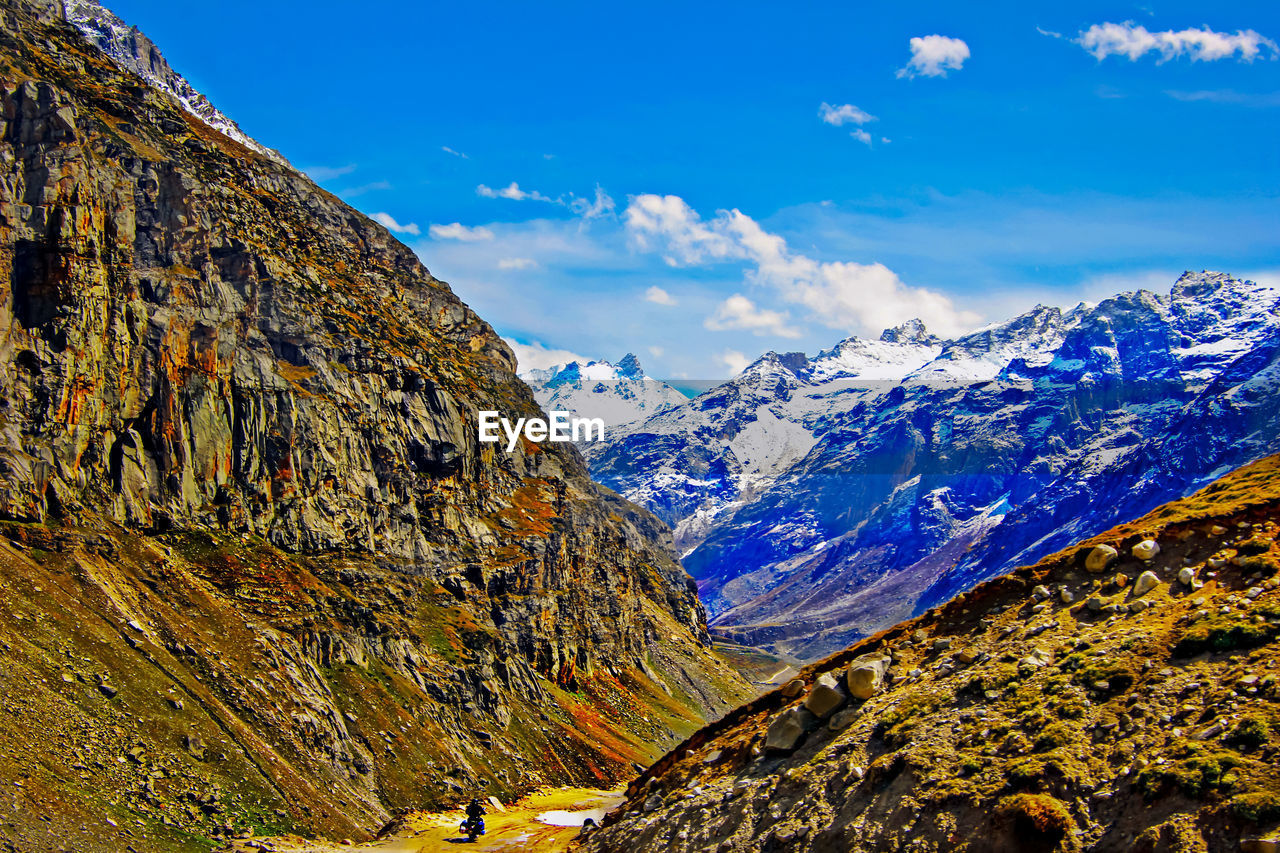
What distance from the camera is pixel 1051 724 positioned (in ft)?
67.9

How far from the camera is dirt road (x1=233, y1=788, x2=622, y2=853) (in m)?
51.5

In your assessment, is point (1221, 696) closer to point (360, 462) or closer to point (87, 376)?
point (87, 376)

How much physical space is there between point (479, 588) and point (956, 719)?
414 ft

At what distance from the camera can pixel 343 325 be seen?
140875mm

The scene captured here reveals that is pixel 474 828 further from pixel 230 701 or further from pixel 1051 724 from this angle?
pixel 1051 724

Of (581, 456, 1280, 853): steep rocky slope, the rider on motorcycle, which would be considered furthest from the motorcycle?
(581, 456, 1280, 853): steep rocky slope

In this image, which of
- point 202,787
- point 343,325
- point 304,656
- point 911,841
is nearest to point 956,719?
point 911,841

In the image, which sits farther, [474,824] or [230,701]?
[230,701]

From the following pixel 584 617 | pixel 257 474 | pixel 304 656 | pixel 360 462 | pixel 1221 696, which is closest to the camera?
pixel 1221 696

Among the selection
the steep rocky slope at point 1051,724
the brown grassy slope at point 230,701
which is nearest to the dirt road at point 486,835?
the brown grassy slope at point 230,701

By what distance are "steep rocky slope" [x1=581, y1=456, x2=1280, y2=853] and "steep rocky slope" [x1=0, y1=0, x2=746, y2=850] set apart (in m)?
42.7

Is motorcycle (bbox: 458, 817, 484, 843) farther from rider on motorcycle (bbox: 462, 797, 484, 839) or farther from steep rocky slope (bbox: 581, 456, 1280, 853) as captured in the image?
steep rocky slope (bbox: 581, 456, 1280, 853)

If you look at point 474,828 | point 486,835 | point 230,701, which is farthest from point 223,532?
point 474,828

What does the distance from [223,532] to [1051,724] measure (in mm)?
102391
